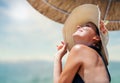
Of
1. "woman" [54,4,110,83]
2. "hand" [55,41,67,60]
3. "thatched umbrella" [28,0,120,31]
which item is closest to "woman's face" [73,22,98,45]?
"woman" [54,4,110,83]

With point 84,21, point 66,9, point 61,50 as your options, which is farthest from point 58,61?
point 66,9

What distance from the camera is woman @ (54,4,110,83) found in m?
1.34

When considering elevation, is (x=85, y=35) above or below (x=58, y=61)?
above

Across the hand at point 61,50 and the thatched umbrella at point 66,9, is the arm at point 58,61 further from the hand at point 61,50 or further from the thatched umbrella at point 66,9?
the thatched umbrella at point 66,9

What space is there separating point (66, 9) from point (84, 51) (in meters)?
1.17

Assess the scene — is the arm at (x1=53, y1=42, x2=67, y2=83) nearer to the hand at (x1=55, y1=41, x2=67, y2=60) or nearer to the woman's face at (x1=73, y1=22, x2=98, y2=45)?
the hand at (x1=55, y1=41, x2=67, y2=60)

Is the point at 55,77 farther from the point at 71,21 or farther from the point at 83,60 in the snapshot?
the point at 71,21

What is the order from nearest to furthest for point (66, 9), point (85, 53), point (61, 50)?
point (85, 53)
point (61, 50)
point (66, 9)

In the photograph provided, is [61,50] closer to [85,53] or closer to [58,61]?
[58,61]

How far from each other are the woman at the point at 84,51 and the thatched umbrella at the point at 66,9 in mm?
877

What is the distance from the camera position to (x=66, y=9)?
2.49 metres

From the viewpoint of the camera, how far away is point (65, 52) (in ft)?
5.00

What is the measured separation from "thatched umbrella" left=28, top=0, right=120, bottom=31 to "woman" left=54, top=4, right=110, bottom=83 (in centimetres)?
88

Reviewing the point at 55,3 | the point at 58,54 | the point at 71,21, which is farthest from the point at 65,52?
the point at 55,3
